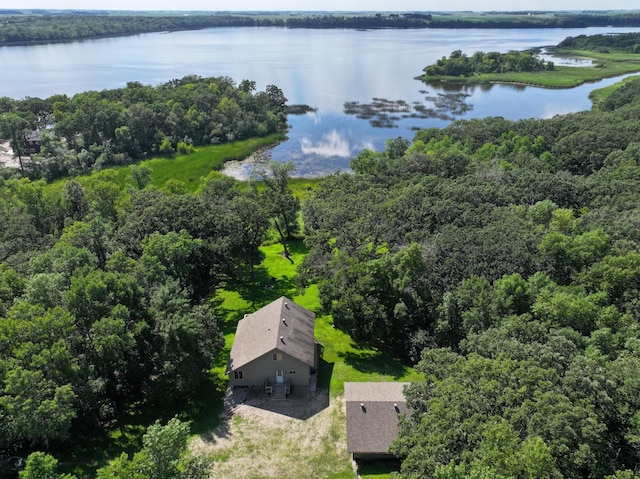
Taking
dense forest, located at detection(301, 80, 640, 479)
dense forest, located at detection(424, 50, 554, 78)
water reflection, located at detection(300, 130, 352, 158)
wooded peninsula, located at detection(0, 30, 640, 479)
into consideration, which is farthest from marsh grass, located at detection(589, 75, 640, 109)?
wooded peninsula, located at detection(0, 30, 640, 479)

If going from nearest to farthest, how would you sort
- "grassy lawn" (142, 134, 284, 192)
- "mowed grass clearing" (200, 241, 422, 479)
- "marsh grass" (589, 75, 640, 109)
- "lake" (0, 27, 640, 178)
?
"mowed grass clearing" (200, 241, 422, 479) < "grassy lawn" (142, 134, 284, 192) < "lake" (0, 27, 640, 178) < "marsh grass" (589, 75, 640, 109)

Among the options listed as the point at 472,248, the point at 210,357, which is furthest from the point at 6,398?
the point at 472,248

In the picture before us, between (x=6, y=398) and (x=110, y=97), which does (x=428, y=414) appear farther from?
(x=110, y=97)

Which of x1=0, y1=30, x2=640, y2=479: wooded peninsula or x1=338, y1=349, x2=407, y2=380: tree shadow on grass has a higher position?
x1=0, y1=30, x2=640, y2=479: wooded peninsula

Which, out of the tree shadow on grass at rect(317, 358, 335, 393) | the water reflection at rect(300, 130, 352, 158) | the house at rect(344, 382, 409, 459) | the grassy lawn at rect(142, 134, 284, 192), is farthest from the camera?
the water reflection at rect(300, 130, 352, 158)

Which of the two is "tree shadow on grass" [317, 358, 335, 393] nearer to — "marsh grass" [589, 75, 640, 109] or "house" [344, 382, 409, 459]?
"house" [344, 382, 409, 459]

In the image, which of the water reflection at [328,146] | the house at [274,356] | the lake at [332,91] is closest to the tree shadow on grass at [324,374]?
the house at [274,356]
